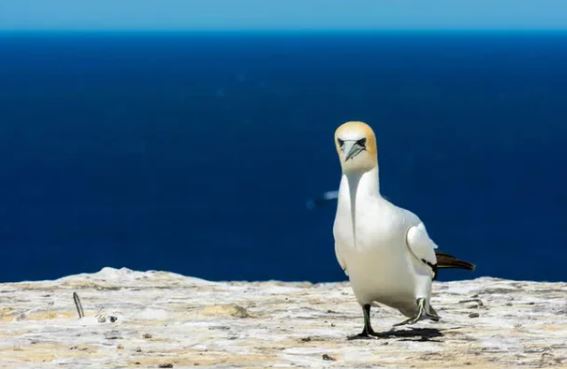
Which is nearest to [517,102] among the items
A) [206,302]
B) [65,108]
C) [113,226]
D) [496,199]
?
[65,108]

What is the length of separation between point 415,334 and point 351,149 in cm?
176

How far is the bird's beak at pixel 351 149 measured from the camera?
10977mm

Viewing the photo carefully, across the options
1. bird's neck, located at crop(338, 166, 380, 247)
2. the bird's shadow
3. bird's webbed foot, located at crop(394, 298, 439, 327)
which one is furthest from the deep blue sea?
bird's neck, located at crop(338, 166, 380, 247)

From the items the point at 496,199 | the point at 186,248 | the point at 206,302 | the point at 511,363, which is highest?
the point at 496,199

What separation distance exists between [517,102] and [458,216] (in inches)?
3809

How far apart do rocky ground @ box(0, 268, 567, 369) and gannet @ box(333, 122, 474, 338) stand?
1.54 feet

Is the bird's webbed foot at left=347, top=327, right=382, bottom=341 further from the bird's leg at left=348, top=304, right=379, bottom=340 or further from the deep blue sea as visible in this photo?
the deep blue sea

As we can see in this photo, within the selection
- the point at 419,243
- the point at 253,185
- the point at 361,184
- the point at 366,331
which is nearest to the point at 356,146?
the point at 361,184

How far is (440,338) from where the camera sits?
11.4m

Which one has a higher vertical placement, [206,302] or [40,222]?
[40,222]

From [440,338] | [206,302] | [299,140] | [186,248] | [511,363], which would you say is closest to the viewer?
[511,363]

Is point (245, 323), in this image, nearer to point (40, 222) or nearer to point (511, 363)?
point (511, 363)

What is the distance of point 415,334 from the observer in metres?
11.7

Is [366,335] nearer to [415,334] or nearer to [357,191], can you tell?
[415,334]
